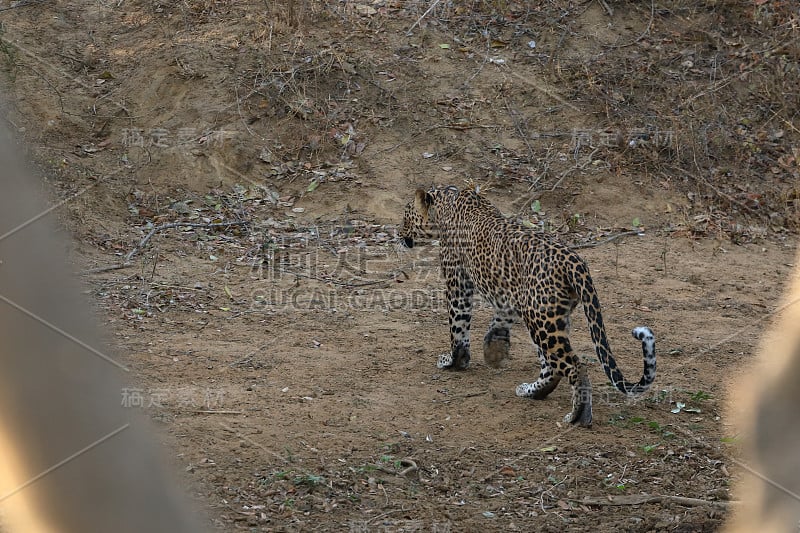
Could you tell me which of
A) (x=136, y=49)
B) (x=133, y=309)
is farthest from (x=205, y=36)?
(x=133, y=309)

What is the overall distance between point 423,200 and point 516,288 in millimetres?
2117

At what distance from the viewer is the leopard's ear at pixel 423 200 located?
29.8 feet

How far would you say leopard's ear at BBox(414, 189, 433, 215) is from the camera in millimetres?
9086

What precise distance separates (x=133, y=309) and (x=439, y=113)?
6.42 m

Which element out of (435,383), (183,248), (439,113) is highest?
(439,113)

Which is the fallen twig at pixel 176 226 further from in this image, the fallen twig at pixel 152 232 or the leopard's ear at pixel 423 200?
the leopard's ear at pixel 423 200

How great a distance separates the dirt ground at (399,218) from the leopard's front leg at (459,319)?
0.14 meters

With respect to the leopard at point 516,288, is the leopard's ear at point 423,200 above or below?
above

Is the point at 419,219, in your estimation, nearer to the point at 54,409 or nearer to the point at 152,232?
the point at 152,232

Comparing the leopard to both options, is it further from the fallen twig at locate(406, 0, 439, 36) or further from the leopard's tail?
the fallen twig at locate(406, 0, 439, 36)

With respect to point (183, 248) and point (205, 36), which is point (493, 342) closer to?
point (183, 248)

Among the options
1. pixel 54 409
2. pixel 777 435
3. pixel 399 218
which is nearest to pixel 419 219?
pixel 399 218

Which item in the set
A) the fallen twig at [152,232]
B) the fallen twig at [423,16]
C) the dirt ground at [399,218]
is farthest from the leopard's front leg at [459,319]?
the fallen twig at [423,16]

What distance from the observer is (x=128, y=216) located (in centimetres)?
1146
